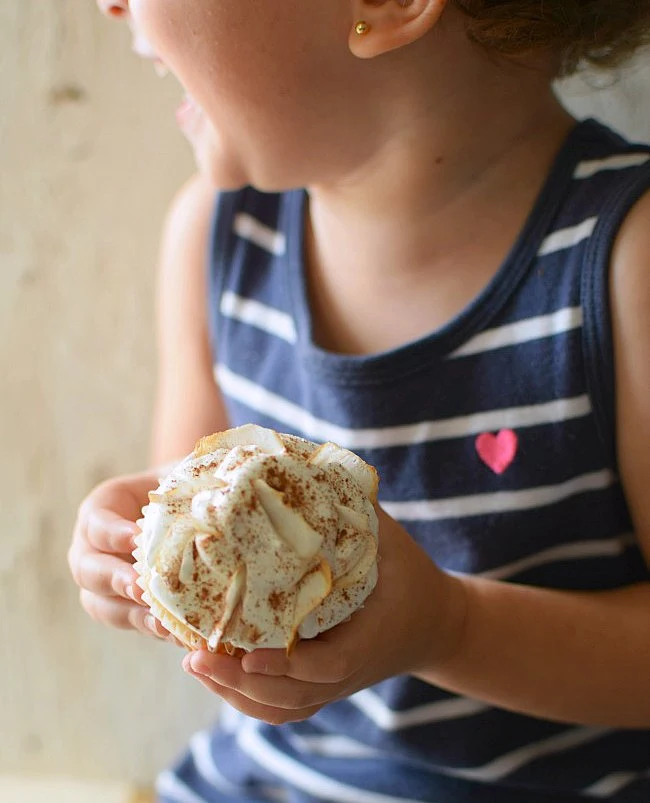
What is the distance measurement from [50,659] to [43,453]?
0.82 ft

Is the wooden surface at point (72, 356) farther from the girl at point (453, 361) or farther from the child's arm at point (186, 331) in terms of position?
the girl at point (453, 361)

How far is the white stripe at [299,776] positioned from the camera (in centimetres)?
80

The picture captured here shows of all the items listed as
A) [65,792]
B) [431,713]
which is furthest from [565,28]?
[65,792]

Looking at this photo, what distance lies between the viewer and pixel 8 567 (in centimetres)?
109

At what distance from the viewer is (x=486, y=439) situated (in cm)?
73

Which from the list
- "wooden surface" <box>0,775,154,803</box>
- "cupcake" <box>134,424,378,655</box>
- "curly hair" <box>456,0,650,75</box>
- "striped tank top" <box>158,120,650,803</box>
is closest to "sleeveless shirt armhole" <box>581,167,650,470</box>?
"striped tank top" <box>158,120,650,803</box>

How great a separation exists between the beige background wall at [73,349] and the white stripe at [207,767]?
124 millimetres

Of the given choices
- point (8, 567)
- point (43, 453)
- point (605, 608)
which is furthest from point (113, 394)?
point (605, 608)

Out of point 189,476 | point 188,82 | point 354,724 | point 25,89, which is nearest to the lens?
point 189,476

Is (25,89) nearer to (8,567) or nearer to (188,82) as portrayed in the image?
(188,82)

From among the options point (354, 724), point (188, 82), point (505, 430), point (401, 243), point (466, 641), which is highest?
point (188, 82)

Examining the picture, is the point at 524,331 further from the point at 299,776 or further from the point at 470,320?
the point at 299,776

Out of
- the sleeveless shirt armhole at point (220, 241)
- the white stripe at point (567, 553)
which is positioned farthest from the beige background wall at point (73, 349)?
the white stripe at point (567, 553)

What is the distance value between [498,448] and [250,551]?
285 millimetres
